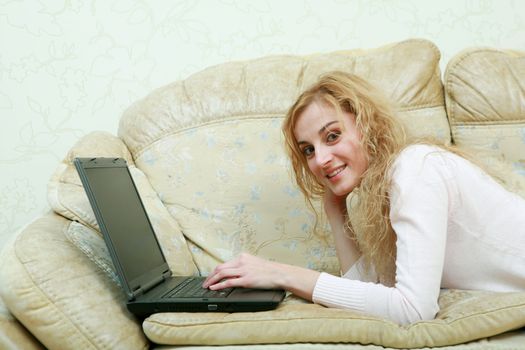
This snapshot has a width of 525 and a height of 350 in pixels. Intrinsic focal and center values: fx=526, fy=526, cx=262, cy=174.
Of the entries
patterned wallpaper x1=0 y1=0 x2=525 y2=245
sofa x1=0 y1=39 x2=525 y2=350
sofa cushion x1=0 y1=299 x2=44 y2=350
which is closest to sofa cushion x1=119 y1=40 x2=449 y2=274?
sofa x1=0 y1=39 x2=525 y2=350

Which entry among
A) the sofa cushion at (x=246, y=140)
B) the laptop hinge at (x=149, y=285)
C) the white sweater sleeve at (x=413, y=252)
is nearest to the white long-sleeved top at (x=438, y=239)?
the white sweater sleeve at (x=413, y=252)

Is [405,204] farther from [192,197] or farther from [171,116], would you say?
[171,116]

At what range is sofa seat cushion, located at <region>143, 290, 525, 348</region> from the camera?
923 mm

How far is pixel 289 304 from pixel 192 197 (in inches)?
27.9

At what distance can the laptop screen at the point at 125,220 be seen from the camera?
1122mm

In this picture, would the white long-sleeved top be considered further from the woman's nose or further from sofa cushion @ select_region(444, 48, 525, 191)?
sofa cushion @ select_region(444, 48, 525, 191)

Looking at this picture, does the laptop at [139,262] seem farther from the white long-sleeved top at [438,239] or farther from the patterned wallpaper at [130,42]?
the patterned wallpaper at [130,42]

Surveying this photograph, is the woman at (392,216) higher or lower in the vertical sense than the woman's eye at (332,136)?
lower

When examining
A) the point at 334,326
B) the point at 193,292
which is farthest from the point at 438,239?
the point at 193,292

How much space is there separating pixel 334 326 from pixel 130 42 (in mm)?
1457

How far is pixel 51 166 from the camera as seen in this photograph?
2.00 metres

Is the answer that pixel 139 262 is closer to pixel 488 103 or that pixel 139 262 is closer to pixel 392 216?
pixel 392 216

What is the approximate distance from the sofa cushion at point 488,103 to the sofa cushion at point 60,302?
4.12 ft

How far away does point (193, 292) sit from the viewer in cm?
113
